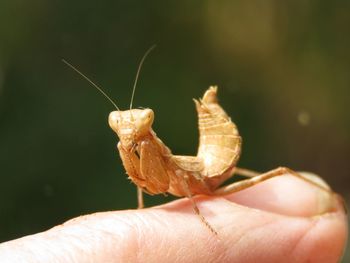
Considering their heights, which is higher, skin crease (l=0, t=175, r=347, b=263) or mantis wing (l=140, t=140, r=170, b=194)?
mantis wing (l=140, t=140, r=170, b=194)

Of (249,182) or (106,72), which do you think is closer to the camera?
(249,182)

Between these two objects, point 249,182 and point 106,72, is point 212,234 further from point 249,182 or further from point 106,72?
point 106,72

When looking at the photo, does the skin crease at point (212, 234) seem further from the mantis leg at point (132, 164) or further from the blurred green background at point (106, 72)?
the blurred green background at point (106, 72)

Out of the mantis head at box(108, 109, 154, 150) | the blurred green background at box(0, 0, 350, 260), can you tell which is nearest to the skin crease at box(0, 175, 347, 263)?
the mantis head at box(108, 109, 154, 150)

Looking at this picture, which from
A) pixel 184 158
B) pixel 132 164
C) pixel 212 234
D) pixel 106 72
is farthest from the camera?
pixel 106 72

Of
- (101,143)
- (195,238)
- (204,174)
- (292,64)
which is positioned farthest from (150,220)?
(292,64)

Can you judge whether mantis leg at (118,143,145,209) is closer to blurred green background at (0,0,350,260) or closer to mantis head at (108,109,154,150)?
mantis head at (108,109,154,150)

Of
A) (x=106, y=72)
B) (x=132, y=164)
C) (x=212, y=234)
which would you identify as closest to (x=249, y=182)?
(x=212, y=234)
